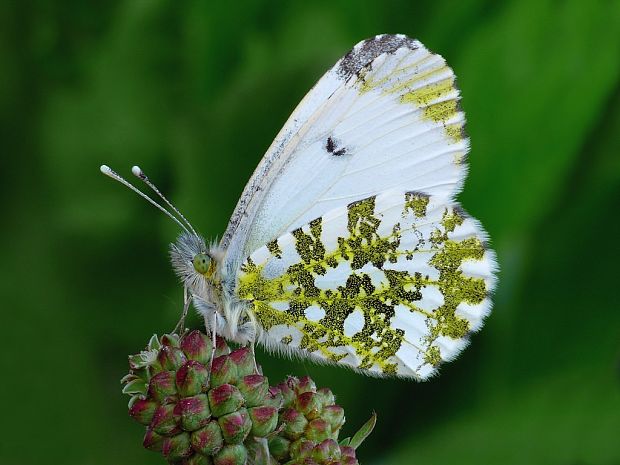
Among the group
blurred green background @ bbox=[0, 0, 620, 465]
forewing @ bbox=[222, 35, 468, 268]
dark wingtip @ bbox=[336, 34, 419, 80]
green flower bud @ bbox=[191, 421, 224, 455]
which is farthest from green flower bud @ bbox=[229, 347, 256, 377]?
blurred green background @ bbox=[0, 0, 620, 465]

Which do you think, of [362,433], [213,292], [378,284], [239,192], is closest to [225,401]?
[362,433]

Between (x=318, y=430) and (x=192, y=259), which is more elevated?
(x=192, y=259)

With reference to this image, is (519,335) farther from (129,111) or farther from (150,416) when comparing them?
(150,416)

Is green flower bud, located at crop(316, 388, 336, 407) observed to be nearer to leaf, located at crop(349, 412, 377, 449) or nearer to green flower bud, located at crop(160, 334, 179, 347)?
leaf, located at crop(349, 412, 377, 449)

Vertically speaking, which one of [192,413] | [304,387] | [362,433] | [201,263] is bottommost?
[362,433]

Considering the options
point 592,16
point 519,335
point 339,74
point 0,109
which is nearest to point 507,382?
point 519,335

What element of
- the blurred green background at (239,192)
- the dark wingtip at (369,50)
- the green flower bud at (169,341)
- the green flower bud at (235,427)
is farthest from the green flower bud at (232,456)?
the blurred green background at (239,192)

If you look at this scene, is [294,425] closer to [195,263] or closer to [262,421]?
[262,421]
